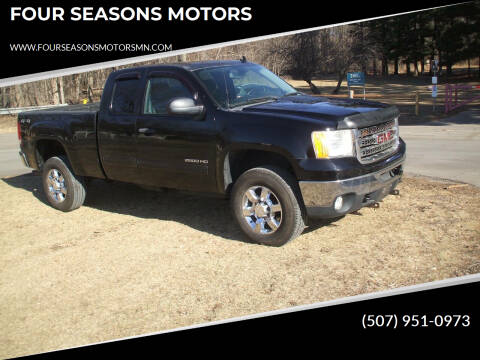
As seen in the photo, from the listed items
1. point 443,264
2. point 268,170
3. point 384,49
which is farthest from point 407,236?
point 384,49

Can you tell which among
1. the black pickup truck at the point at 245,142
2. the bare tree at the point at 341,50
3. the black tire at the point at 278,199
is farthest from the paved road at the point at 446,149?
the bare tree at the point at 341,50

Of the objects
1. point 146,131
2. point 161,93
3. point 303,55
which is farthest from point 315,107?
point 303,55

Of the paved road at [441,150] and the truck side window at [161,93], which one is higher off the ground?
the truck side window at [161,93]

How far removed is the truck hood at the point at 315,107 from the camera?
17.1 feet

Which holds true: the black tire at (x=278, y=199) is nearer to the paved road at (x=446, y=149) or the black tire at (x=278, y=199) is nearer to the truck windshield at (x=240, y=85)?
the truck windshield at (x=240, y=85)

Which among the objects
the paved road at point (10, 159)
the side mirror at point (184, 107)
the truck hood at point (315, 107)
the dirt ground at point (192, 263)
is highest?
the side mirror at point (184, 107)

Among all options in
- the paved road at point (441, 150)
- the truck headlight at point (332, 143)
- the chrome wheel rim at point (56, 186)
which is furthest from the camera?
the paved road at point (441, 150)

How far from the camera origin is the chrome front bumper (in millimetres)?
5020

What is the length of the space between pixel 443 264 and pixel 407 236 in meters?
0.80

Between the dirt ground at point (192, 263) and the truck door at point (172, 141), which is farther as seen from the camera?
the truck door at point (172, 141)

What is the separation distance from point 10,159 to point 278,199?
33.9 ft

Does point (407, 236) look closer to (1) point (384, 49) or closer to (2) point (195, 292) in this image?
(2) point (195, 292)

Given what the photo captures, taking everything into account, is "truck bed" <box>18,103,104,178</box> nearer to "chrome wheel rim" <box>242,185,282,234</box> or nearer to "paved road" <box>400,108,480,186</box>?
"chrome wheel rim" <box>242,185,282,234</box>

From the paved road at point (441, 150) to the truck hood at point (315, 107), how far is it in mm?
2909
